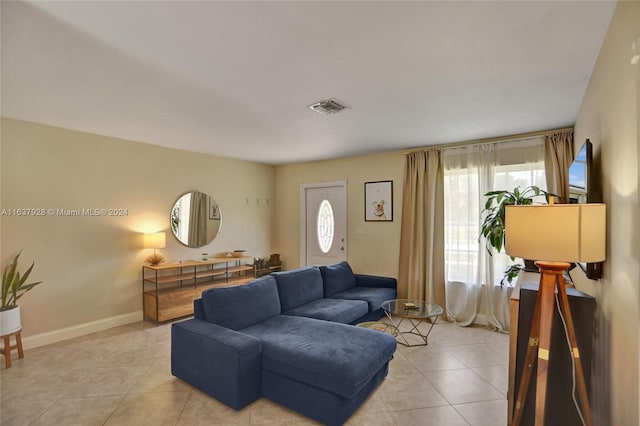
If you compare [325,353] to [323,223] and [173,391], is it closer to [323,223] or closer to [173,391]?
[173,391]

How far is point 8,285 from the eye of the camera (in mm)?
3061

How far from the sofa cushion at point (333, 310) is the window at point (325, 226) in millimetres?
1885

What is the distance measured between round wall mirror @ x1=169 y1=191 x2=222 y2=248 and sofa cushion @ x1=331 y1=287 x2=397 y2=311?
237 cm

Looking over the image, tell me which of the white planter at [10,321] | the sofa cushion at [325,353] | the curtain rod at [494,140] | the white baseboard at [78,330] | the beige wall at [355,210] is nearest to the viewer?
the sofa cushion at [325,353]

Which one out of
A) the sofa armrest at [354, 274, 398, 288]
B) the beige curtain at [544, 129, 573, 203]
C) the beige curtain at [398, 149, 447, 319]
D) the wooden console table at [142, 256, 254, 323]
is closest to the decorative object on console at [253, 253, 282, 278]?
the wooden console table at [142, 256, 254, 323]

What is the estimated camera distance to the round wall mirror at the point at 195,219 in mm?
4789

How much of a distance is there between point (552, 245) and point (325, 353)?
1588mm

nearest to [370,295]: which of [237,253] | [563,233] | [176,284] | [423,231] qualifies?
[423,231]

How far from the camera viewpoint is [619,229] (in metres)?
1.44

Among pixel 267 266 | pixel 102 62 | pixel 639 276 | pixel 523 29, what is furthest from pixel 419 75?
pixel 267 266

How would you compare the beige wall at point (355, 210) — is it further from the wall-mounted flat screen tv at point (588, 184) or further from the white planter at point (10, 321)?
the white planter at point (10, 321)

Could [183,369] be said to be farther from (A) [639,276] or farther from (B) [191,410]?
(A) [639,276]

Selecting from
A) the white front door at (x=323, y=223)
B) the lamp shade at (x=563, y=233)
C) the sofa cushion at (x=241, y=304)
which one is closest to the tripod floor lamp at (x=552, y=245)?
the lamp shade at (x=563, y=233)

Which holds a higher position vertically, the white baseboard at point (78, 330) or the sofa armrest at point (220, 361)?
the sofa armrest at point (220, 361)
